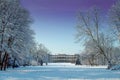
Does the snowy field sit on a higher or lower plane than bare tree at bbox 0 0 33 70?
lower

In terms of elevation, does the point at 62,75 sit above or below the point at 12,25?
below

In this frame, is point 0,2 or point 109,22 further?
point 109,22

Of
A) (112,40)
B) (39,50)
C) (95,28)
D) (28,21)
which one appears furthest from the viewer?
(39,50)

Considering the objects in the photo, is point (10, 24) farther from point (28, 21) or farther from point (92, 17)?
point (92, 17)

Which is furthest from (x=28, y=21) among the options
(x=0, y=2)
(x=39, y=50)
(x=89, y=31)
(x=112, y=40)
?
(x=39, y=50)

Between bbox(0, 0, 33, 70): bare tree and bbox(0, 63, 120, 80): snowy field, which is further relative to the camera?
bbox(0, 0, 33, 70): bare tree

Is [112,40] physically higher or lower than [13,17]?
lower

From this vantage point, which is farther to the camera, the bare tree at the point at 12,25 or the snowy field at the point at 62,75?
the bare tree at the point at 12,25

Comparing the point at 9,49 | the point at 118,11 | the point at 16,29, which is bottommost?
the point at 9,49

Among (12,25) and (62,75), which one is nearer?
(62,75)

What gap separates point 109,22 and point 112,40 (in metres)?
3.49

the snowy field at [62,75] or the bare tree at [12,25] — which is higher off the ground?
the bare tree at [12,25]

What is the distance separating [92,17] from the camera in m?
53.0

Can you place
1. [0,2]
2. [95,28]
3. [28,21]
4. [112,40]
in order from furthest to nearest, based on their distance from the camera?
1. [95,28]
2. [28,21]
3. [112,40]
4. [0,2]
